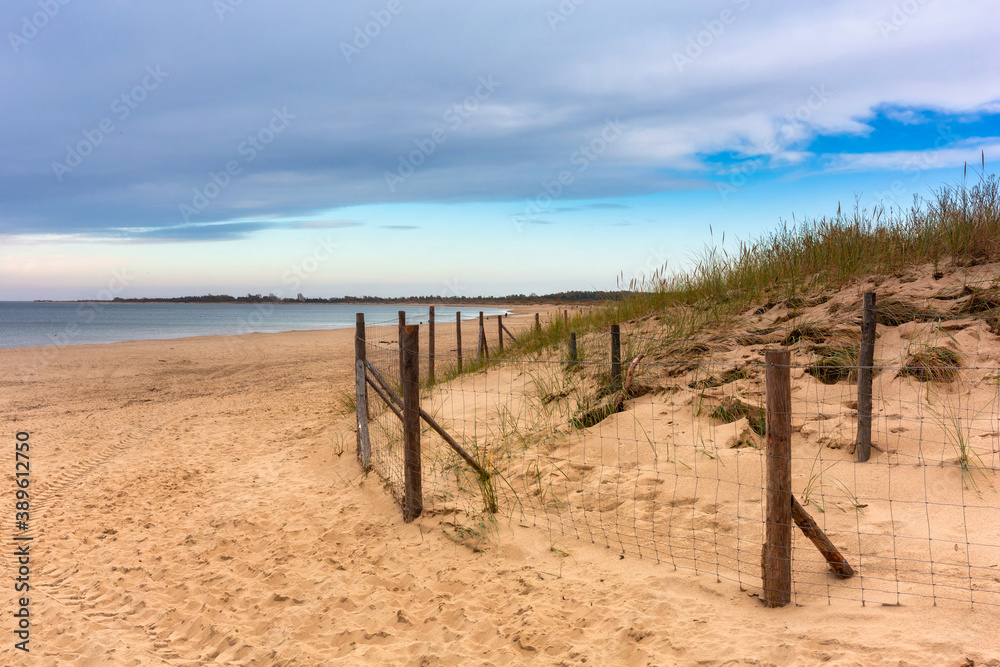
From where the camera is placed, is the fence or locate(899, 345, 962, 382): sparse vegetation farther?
locate(899, 345, 962, 382): sparse vegetation

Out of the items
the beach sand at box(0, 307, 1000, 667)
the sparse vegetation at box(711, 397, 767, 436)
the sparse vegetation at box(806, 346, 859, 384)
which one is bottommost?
the beach sand at box(0, 307, 1000, 667)

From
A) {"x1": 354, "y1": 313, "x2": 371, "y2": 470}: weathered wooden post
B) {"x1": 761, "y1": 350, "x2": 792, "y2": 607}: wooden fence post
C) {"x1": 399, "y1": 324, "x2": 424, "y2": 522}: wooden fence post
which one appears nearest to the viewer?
{"x1": 761, "y1": 350, "x2": 792, "y2": 607}: wooden fence post

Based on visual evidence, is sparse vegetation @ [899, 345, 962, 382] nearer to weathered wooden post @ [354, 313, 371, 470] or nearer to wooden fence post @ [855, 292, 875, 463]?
wooden fence post @ [855, 292, 875, 463]

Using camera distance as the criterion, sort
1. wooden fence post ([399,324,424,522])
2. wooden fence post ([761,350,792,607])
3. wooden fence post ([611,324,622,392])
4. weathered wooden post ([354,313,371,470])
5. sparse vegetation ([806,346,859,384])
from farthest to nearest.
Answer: wooden fence post ([611,324,622,392]) → weathered wooden post ([354,313,371,470]) → sparse vegetation ([806,346,859,384]) → wooden fence post ([399,324,424,522]) → wooden fence post ([761,350,792,607])

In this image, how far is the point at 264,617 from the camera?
178 inches

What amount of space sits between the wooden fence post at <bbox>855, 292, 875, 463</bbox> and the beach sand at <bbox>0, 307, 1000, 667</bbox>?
7.19ft

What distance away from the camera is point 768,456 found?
3.65m

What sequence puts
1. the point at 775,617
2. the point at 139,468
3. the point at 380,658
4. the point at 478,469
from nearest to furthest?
the point at 775,617
the point at 380,658
the point at 478,469
the point at 139,468

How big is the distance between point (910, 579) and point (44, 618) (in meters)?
6.16

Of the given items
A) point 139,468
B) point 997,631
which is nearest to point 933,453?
point 997,631

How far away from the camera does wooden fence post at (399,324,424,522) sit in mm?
5559

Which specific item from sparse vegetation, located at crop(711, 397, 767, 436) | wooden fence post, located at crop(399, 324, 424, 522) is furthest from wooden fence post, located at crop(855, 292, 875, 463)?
wooden fence post, located at crop(399, 324, 424, 522)

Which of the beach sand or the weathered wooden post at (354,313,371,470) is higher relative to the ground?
the weathered wooden post at (354,313,371,470)

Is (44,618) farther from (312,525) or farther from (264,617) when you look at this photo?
(312,525)
